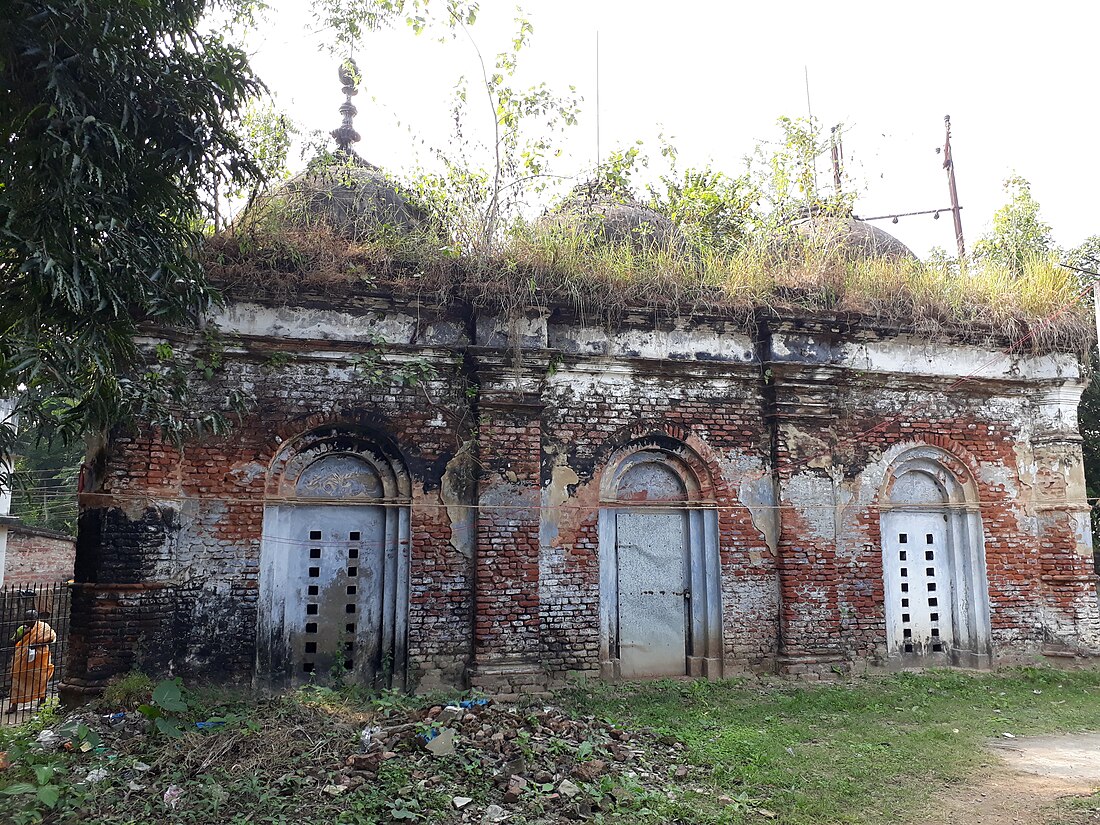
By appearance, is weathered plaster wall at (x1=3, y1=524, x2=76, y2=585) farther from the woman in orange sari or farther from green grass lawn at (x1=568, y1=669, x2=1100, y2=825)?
green grass lawn at (x1=568, y1=669, x2=1100, y2=825)

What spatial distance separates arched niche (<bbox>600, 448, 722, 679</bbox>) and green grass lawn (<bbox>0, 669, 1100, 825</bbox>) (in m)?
0.68

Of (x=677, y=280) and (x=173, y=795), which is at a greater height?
(x=677, y=280)

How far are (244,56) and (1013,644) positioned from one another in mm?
10057

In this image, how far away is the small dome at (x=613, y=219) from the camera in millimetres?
9781

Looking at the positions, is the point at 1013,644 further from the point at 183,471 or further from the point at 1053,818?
the point at 183,471

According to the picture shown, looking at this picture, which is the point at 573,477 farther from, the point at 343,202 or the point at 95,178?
the point at 95,178

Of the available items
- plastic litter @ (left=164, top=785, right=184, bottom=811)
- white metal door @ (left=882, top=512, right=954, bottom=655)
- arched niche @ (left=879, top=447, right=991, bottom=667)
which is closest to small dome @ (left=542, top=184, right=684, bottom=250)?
arched niche @ (left=879, top=447, right=991, bottom=667)

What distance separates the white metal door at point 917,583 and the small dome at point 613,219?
456cm

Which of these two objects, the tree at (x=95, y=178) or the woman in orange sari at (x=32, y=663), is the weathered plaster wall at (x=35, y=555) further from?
the tree at (x=95, y=178)

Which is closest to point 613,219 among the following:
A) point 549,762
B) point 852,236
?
point 852,236

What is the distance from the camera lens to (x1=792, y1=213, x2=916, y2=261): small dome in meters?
10.4

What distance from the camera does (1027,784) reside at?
559 cm

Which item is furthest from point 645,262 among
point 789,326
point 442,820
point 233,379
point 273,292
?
point 442,820

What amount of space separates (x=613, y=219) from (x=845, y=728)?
6853 mm
